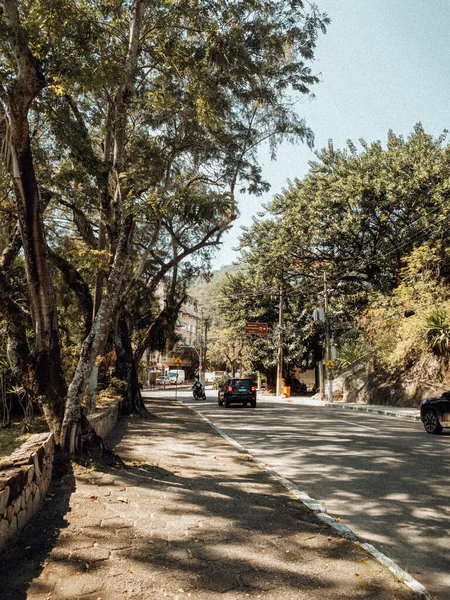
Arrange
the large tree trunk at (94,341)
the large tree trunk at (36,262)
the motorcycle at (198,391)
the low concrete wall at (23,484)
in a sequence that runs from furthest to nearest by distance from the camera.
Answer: the motorcycle at (198,391) < the large tree trunk at (94,341) < the large tree trunk at (36,262) < the low concrete wall at (23,484)

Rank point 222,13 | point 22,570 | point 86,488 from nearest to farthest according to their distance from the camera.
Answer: point 22,570, point 86,488, point 222,13

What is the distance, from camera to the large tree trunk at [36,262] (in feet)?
22.9

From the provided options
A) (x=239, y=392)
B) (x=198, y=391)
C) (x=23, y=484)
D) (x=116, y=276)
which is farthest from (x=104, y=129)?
(x=198, y=391)

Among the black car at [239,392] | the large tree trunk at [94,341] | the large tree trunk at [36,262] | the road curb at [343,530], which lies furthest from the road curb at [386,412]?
the large tree trunk at [36,262]

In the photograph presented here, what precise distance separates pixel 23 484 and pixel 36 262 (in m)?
3.76

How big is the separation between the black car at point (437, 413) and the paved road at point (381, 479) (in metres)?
0.33

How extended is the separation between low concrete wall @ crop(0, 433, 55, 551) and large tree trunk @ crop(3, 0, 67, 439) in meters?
1.02

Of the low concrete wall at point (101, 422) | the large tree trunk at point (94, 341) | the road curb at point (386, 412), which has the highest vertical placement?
the large tree trunk at point (94, 341)

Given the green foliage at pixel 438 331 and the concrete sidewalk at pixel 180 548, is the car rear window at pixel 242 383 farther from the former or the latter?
the concrete sidewalk at pixel 180 548

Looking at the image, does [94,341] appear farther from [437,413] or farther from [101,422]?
[437,413]

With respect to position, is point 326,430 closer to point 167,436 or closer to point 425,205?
point 167,436

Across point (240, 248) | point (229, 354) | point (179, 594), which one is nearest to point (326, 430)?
point (179, 594)

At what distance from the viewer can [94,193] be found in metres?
14.4

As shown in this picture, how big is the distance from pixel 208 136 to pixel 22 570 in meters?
13.2
